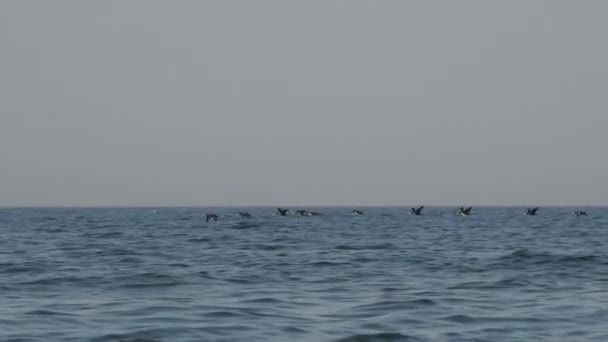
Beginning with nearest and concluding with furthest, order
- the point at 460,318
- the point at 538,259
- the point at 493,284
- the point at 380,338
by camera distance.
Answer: the point at 380,338 → the point at 460,318 → the point at 493,284 → the point at 538,259

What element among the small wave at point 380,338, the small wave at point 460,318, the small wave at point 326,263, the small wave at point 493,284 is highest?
the small wave at point 326,263

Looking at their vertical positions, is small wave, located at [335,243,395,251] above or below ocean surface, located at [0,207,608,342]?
above

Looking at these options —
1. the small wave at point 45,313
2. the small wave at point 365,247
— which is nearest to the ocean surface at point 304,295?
the small wave at point 45,313

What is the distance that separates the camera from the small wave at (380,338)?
16359 mm

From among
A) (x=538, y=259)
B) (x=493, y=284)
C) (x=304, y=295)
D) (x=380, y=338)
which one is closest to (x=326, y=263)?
(x=538, y=259)

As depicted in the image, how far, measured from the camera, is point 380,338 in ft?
54.2

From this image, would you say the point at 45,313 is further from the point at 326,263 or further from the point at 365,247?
the point at 365,247

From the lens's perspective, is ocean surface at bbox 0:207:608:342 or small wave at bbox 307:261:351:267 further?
small wave at bbox 307:261:351:267

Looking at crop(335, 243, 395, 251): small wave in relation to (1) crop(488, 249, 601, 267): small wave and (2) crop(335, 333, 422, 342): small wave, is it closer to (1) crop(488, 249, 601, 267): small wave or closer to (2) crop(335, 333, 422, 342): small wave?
(1) crop(488, 249, 601, 267): small wave

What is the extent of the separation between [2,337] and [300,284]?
35.0ft

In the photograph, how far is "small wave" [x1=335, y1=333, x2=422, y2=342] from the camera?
16.4m

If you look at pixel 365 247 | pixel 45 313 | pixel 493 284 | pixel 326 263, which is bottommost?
pixel 45 313

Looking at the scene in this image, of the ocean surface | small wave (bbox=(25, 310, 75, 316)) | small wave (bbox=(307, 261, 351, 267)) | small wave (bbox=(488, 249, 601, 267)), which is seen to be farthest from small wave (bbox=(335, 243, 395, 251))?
small wave (bbox=(25, 310, 75, 316))

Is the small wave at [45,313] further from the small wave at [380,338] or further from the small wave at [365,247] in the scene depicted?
the small wave at [365,247]
